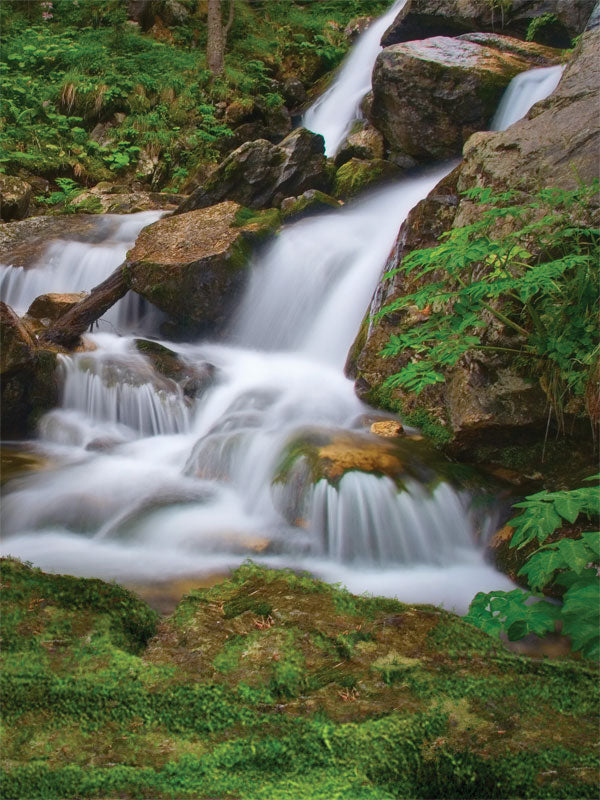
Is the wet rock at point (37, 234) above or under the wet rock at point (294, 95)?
under

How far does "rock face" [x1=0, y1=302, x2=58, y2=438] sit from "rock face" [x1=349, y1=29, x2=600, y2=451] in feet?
10.3

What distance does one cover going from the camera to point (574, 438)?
421 centimetres

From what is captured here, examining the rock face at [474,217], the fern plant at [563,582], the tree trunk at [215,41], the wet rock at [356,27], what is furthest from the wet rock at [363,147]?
the fern plant at [563,582]

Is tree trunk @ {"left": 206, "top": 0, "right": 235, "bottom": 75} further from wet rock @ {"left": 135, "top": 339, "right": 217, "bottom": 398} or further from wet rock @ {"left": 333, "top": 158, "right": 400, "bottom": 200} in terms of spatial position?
wet rock @ {"left": 135, "top": 339, "right": 217, "bottom": 398}

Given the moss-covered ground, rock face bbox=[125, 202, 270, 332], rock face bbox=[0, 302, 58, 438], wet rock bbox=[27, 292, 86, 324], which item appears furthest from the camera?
wet rock bbox=[27, 292, 86, 324]

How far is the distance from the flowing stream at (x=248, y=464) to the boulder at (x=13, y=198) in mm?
2519

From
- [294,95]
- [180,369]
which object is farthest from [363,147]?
[180,369]

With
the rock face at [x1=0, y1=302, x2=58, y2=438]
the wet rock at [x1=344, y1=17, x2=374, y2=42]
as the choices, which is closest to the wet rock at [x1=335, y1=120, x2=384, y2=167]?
the rock face at [x1=0, y1=302, x2=58, y2=438]

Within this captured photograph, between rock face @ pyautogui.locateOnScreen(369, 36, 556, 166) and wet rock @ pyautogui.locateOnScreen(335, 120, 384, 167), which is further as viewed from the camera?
wet rock @ pyautogui.locateOnScreen(335, 120, 384, 167)

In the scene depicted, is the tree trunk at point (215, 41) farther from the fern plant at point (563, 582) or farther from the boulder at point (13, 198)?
the fern plant at point (563, 582)

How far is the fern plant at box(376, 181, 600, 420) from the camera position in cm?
317

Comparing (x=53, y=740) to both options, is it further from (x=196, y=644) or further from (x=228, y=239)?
(x=228, y=239)

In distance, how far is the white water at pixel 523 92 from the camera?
341 inches

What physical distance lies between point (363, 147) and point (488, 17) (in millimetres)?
3064
